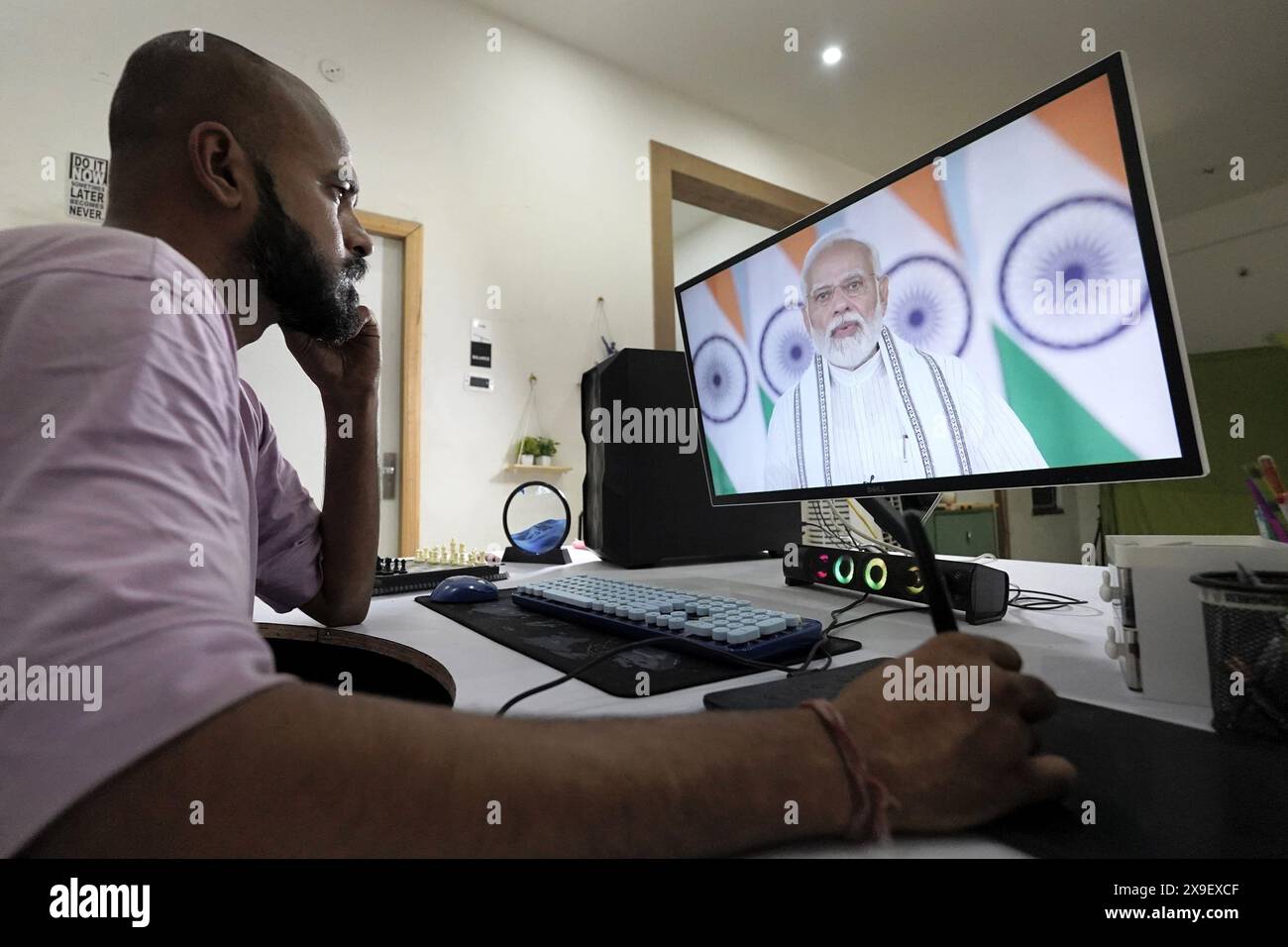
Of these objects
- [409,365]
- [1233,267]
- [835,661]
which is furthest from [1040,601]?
[1233,267]

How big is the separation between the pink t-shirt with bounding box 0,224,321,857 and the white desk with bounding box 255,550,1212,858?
0.14m

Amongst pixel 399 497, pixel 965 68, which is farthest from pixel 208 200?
pixel 965 68

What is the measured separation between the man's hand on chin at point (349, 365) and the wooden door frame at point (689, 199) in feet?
6.29

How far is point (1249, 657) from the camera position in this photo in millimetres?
387

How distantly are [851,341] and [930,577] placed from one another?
568 millimetres

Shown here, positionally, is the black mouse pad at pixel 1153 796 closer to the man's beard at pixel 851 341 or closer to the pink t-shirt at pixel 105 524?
the pink t-shirt at pixel 105 524

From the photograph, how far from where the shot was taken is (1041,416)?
66 centimetres

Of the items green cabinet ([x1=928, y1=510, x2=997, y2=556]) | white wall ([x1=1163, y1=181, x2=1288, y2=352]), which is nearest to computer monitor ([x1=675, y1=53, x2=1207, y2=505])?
green cabinet ([x1=928, y1=510, x2=997, y2=556])

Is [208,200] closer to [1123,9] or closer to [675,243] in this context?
[1123,9]

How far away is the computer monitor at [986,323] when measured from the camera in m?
0.56

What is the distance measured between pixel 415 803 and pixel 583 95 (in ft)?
10.6

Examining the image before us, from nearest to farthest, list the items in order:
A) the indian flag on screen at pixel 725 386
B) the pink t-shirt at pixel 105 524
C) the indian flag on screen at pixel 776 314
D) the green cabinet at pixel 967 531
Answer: the pink t-shirt at pixel 105 524, the indian flag on screen at pixel 776 314, the indian flag on screen at pixel 725 386, the green cabinet at pixel 967 531

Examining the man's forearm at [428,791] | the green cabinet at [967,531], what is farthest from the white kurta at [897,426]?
the green cabinet at [967,531]

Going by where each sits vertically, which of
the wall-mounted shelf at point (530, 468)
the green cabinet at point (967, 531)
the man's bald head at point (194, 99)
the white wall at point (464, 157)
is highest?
the white wall at point (464, 157)
